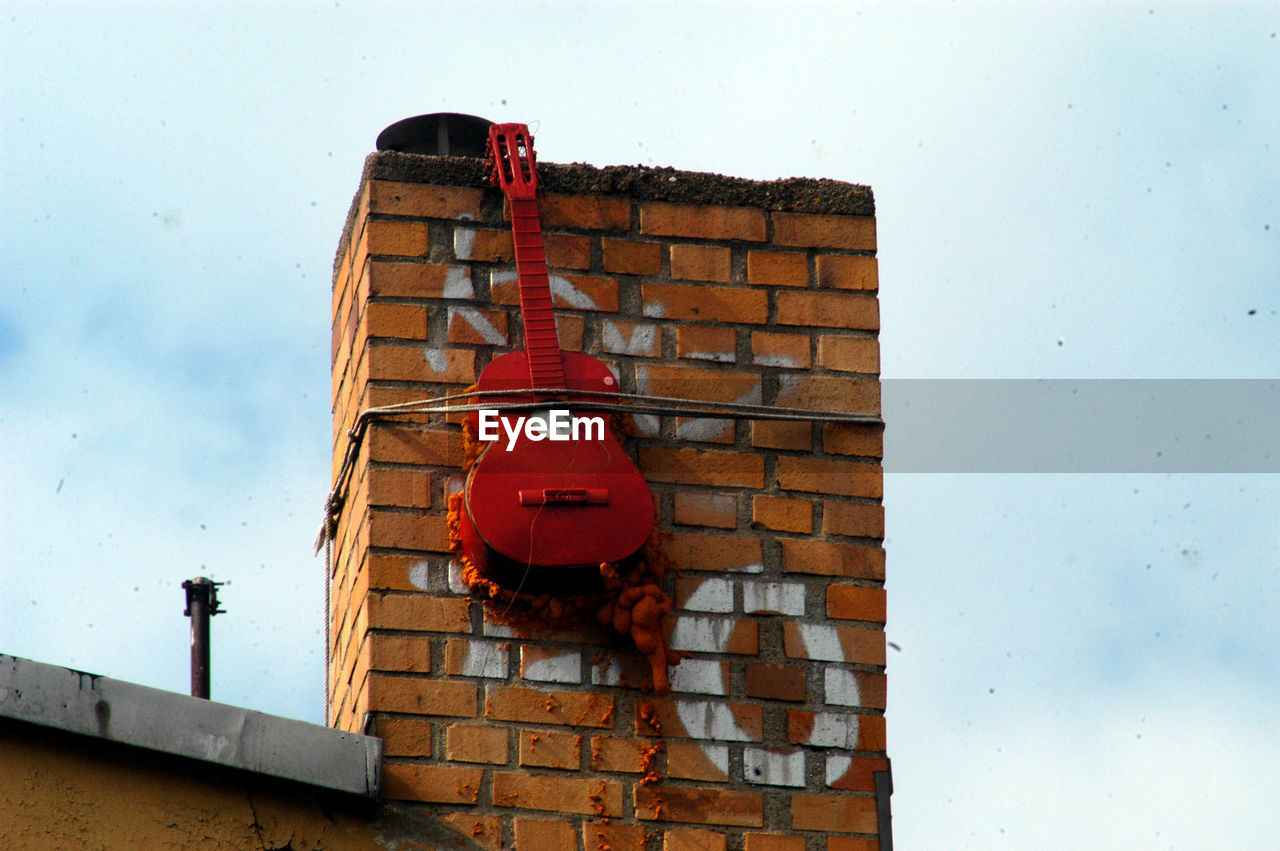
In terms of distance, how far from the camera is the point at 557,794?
12.5ft

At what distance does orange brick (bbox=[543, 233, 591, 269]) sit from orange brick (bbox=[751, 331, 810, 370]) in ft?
1.32

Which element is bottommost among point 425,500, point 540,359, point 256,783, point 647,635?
point 256,783

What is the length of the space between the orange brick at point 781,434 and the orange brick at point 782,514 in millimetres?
122

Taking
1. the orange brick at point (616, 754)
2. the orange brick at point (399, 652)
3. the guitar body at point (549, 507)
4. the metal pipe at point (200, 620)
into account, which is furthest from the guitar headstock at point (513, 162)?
the metal pipe at point (200, 620)

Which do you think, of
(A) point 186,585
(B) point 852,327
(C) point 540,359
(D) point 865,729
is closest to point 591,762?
(D) point 865,729

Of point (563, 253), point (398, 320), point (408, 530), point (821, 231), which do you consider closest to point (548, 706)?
point (408, 530)

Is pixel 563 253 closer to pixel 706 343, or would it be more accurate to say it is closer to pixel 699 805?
pixel 706 343

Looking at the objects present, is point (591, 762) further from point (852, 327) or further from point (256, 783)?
point (852, 327)

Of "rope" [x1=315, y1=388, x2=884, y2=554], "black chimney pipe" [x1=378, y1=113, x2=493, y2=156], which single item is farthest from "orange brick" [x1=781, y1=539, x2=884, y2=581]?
"black chimney pipe" [x1=378, y1=113, x2=493, y2=156]

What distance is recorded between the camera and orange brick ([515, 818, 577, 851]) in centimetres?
376

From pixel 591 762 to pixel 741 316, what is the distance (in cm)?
104

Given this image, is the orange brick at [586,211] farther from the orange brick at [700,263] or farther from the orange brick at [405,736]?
the orange brick at [405,736]

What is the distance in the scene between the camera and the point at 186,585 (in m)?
8.10

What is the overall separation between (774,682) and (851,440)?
0.56 metres
